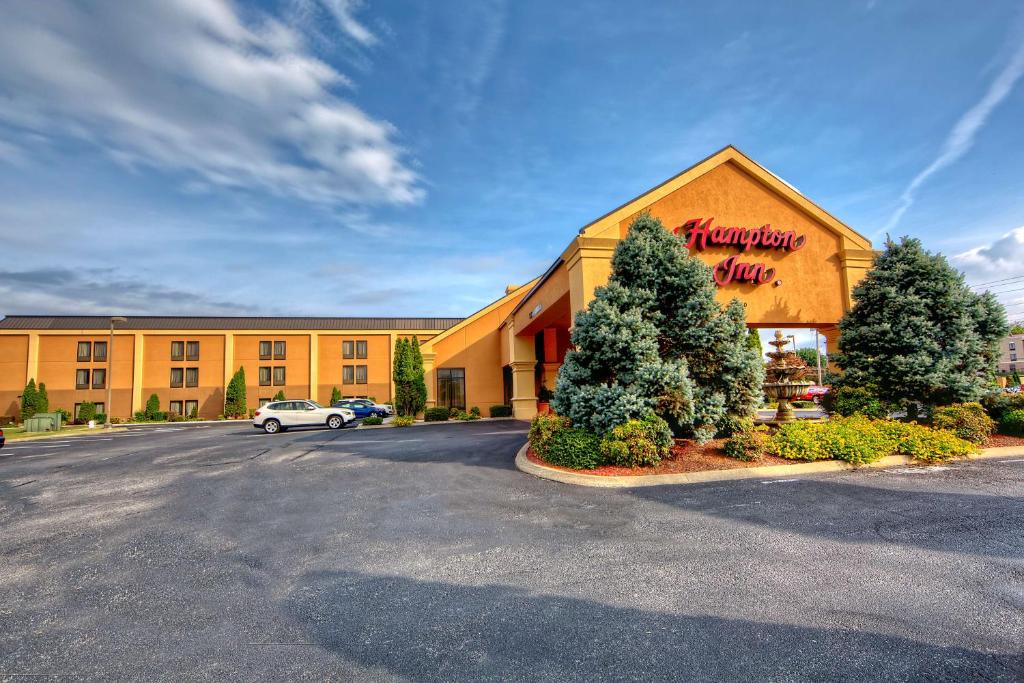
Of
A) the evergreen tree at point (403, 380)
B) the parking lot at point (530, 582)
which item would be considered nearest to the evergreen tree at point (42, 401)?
the evergreen tree at point (403, 380)

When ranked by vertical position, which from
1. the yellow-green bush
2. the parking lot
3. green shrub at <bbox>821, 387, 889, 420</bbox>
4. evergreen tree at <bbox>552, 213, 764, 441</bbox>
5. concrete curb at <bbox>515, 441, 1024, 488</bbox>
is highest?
evergreen tree at <bbox>552, 213, 764, 441</bbox>

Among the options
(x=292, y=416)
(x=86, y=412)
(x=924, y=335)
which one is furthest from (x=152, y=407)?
(x=924, y=335)

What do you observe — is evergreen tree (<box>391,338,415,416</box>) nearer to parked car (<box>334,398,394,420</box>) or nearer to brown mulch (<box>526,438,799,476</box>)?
parked car (<box>334,398,394,420</box>)

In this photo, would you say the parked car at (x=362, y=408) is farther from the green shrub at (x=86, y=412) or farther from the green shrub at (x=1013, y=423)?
the green shrub at (x=1013, y=423)

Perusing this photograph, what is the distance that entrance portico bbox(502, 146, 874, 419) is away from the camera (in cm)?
1409

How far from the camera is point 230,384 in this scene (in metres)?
41.0

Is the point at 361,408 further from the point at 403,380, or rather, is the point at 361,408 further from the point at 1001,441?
the point at 1001,441

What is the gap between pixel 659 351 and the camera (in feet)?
37.1

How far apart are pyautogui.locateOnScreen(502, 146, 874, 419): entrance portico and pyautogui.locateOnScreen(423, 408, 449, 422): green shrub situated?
46.4 feet

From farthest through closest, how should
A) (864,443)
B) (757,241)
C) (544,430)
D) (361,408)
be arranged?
(361,408) < (757,241) < (544,430) < (864,443)

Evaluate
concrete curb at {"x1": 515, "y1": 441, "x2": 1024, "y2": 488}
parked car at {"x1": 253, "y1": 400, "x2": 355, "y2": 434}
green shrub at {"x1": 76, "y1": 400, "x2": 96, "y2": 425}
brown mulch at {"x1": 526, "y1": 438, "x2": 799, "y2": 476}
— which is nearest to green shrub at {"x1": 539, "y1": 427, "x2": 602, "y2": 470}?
brown mulch at {"x1": 526, "y1": 438, "x2": 799, "y2": 476}

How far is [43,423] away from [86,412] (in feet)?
35.8

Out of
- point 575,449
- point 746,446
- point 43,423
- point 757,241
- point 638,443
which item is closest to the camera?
point 638,443

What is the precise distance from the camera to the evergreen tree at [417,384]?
27.8m
